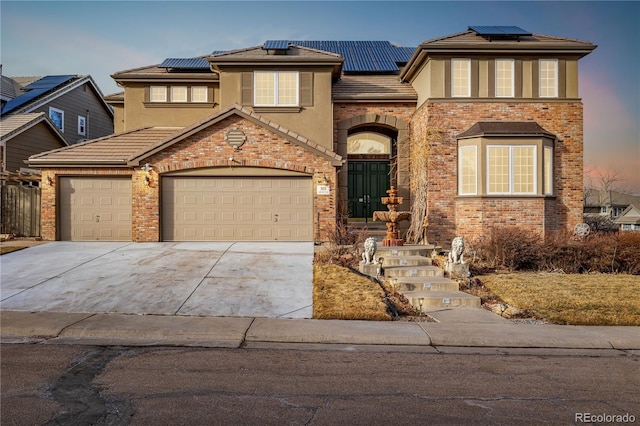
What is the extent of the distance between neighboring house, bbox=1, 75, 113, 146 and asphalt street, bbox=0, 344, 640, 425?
22.6 m

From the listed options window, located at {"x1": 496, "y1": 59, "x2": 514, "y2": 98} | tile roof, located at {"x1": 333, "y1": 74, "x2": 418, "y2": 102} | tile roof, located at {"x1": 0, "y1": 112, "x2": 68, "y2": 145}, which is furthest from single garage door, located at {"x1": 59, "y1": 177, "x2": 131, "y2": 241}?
window, located at {"x1": 496, "y1": 59, "x2": 514, "y2": 98}

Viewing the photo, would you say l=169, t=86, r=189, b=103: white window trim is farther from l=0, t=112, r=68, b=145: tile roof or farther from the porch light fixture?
l=0, t=112, r=68, b=145: tile roof

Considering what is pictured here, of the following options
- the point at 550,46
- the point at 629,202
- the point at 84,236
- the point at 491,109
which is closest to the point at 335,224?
the point at 491,109

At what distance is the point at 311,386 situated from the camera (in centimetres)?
525

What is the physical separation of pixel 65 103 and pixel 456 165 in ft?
75.8

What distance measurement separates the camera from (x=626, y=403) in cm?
489

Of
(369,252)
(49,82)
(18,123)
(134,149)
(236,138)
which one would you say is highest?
(49,82)

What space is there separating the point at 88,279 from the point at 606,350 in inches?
412

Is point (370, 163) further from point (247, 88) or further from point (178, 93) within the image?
point (178, 93)

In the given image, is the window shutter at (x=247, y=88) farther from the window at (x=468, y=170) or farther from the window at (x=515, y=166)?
the window at (x=515, y=166)

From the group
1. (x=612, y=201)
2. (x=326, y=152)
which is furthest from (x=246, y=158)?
(x=612, y=201)

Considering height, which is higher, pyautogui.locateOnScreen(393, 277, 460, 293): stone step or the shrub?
the shrub

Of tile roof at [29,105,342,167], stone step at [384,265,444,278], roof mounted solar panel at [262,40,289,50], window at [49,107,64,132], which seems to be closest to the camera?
stone step at [384,265,444,278]

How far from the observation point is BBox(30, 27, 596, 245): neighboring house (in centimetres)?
1566
